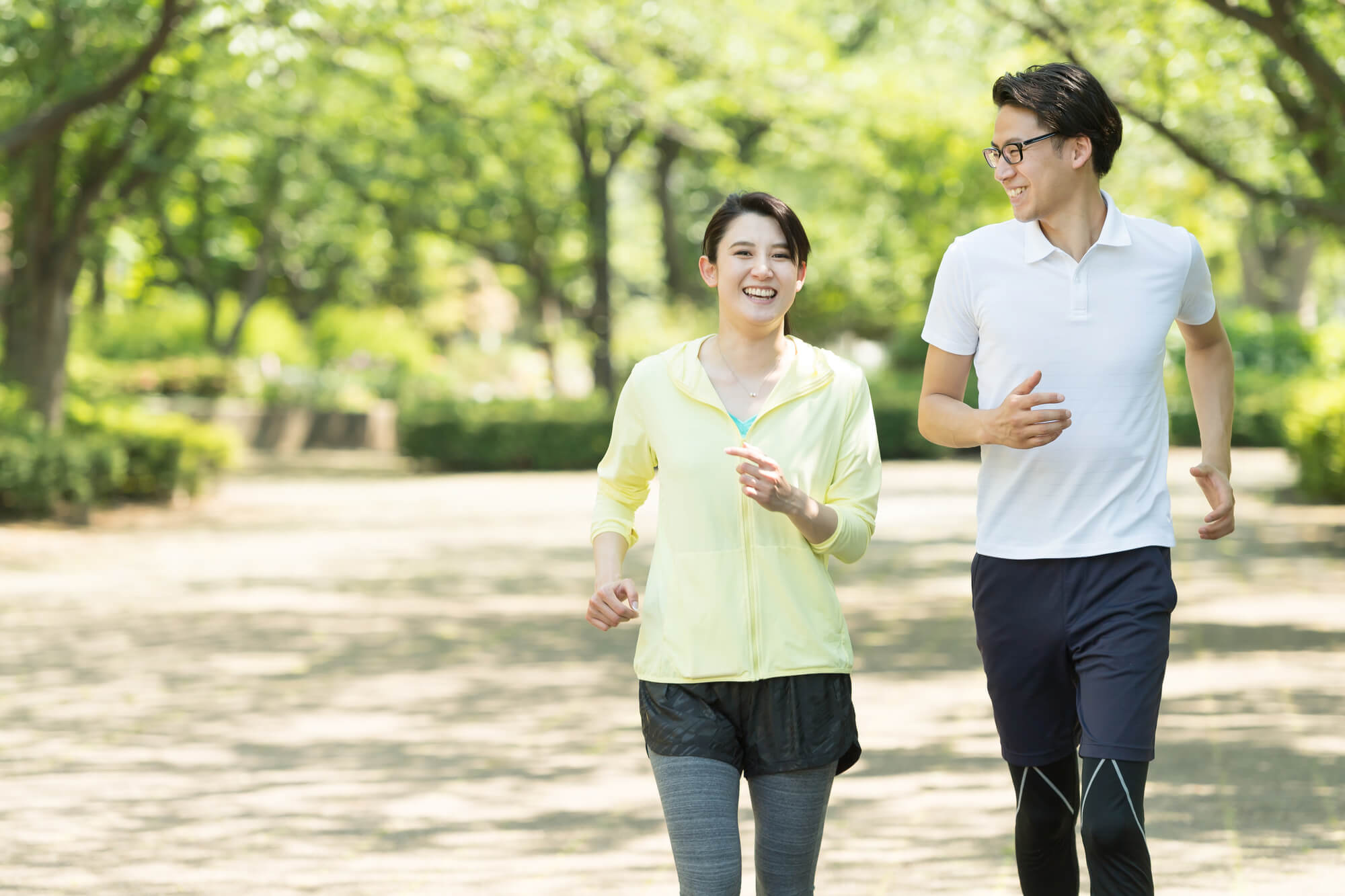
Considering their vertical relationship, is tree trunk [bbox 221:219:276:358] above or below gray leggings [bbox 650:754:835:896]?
above

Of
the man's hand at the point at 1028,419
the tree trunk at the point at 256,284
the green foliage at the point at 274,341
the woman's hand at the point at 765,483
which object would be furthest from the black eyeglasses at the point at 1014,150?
the green foliage at the point at 274,341

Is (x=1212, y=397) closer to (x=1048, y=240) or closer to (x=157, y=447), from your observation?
(x=1048, y=240)

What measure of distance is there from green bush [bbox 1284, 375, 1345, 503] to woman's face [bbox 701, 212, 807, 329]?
12.8 meters

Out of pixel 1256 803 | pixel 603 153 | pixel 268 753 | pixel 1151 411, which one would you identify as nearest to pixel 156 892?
pixel 268 753

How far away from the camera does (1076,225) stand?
3.29 meters

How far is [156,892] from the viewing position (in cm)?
468

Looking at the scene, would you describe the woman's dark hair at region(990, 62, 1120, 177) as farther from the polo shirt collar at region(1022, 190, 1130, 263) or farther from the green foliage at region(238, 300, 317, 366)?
the green foliage at region(238, 300, 317, 366)

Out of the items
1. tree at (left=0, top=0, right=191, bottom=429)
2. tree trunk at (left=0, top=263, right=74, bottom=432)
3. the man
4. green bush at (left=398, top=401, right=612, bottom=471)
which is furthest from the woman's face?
green bush at (left=398, top=401, right=612, bottom=471)

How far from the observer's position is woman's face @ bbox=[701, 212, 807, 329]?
317 cm

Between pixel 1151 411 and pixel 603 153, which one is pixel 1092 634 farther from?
pixel 603 153

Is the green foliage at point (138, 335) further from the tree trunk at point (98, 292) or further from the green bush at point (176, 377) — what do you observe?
the green bush at point (176, 377)

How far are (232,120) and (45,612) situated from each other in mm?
10283

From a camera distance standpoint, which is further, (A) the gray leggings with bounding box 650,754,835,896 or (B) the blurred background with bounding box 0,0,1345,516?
(B) the blurred background with bounding box 0,0,1345,516

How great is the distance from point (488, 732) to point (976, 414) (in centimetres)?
413
